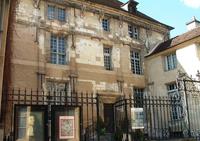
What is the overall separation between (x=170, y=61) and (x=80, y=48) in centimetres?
604

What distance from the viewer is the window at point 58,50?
1742 cm

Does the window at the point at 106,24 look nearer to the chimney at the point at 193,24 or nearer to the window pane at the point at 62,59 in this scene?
the window pane at the point at 62,59

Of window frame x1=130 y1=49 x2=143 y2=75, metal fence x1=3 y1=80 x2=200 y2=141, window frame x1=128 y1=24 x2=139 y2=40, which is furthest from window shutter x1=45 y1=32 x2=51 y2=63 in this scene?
window frame x1=128 y1=24 x2=139 y2=40

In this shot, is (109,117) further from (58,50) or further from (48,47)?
(48,47)

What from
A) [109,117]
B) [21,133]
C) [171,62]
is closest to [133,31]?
[171,62]

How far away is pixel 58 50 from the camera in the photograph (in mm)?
17625

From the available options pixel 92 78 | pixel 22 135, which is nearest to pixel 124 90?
pixel 92 78

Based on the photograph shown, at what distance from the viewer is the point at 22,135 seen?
8.54 m

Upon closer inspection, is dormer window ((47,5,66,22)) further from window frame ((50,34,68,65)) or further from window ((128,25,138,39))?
window ((128,25,138,39))

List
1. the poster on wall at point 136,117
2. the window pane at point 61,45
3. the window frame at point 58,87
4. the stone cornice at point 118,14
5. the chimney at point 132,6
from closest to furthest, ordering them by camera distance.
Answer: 1. the poster on wall at point 136,117
2. the window frame at point 58,87
3. the window pane at point 61,45
4. the stone cornice at point 118,14
5. the chimney at point 132,6

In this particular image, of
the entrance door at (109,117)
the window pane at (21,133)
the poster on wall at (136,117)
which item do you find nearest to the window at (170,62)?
the entrance door at (109,117)

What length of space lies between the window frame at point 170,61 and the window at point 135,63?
6.24ft

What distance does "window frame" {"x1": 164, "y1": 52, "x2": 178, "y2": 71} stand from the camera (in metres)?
19.6

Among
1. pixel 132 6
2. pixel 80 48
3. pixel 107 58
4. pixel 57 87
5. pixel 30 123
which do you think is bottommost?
pixel 30 123
